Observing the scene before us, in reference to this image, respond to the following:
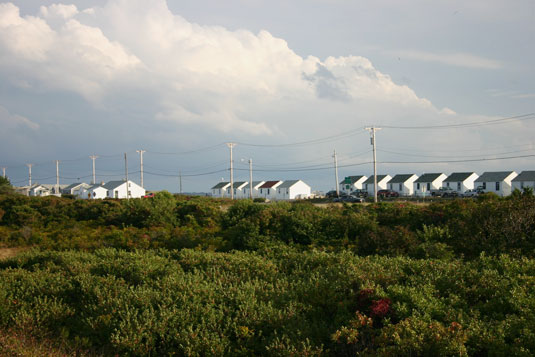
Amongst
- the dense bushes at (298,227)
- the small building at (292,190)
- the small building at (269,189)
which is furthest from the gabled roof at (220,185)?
the dense bushes at (298,227)

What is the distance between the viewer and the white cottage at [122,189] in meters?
78.6

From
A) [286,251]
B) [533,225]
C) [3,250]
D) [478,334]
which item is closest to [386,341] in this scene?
[478,334]

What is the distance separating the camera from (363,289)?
23.6ft

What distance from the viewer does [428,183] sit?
75.2m

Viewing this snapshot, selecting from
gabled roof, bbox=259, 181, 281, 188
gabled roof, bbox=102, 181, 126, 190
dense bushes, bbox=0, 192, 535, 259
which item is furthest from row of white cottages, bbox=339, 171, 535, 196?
dense bushes, bbox=0, 192, 535, 259

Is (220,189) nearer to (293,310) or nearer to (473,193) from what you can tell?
(473,193)

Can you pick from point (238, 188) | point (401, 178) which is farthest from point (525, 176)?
point (238, 188)

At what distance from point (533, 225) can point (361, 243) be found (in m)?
4.83

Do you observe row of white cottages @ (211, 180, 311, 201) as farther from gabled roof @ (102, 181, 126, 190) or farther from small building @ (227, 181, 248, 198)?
gabled roof @ (102, 181, 126, 190)

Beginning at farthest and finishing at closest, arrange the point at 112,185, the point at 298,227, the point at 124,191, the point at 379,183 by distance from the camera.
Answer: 1. the point at 379,183
2. the point at 112,185
3. the point at 124,191
4. the point at 298,227

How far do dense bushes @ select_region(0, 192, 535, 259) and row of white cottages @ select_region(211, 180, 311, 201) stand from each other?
52.0 m

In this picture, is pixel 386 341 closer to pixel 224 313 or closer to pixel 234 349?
pixel 234 349

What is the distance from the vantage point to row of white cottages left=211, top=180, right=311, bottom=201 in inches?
3174

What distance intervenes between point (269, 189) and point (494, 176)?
1567 inches
